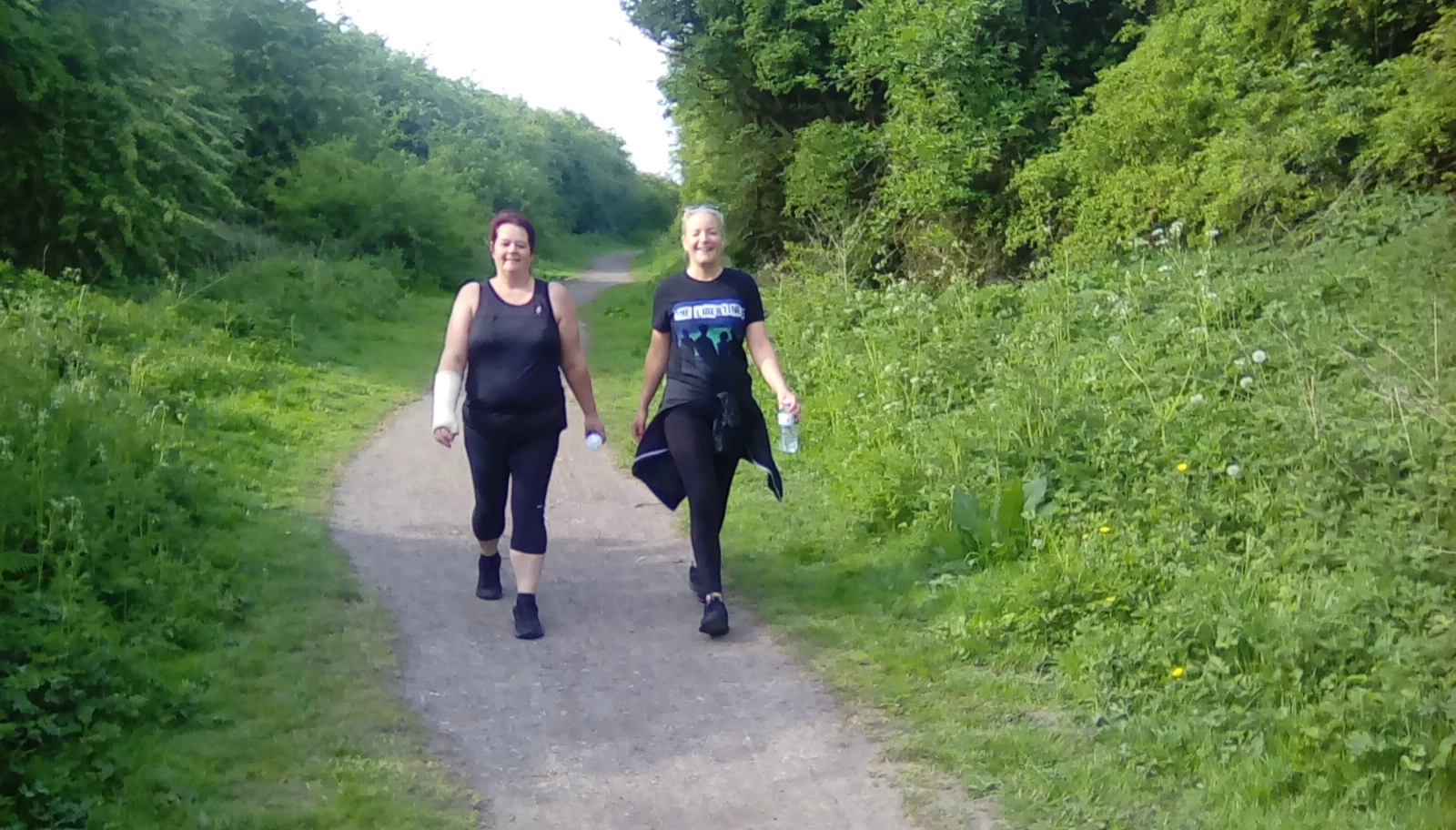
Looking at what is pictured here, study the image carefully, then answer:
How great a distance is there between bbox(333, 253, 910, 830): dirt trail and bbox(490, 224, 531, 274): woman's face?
1605mm

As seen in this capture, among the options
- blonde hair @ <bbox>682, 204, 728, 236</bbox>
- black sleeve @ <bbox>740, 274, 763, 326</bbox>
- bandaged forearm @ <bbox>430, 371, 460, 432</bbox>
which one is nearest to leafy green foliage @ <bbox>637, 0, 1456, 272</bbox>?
black sleeve @ <bbox>740, 274, 763, 326</bbox>

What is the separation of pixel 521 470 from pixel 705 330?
103cm

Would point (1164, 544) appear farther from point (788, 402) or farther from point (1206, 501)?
point (788, 402)

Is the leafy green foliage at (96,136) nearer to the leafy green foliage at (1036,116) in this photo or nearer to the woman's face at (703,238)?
the leafy green foliage at (1036,116)

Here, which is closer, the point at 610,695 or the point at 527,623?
the point at 610,695

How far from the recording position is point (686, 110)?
1986 centimetres

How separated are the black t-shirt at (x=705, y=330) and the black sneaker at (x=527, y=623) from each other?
1.11 metres

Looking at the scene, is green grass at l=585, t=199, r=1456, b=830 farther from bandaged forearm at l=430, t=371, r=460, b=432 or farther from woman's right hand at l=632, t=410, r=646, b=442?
bandaged forearm at l=430, t=371, r=460, b=432

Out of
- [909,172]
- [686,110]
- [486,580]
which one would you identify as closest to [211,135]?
[686,110]

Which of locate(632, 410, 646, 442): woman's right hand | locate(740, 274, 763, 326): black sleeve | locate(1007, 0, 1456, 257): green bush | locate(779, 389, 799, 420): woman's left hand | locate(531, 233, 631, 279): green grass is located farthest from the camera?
locate(531, 233, 631, 279): green grass

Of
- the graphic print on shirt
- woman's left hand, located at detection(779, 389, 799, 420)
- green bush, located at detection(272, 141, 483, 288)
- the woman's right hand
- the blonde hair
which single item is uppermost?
green bush, located at detection(272, 141, 483, 288)

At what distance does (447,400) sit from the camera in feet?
16.2

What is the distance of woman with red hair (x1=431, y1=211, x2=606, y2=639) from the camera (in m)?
→ 5.00

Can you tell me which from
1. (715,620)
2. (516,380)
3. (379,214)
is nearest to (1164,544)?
(715,620)
